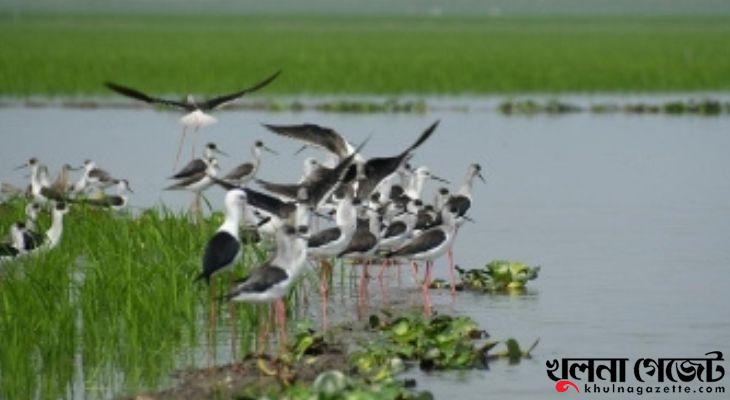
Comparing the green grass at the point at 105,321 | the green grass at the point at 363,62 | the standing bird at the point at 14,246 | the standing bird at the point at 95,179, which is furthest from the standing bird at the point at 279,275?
the green grass at the point at 363,62

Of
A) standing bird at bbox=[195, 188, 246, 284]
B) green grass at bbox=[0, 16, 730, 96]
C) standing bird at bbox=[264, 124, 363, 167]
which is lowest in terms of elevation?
standing bird at bbox=[195, 188, 246, 284]

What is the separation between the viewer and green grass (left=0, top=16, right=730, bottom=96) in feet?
194

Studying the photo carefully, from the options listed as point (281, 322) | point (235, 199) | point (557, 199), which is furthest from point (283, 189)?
point (557, 199)

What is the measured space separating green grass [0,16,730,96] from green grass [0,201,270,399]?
3876cm

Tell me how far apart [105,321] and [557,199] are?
13.3 meters

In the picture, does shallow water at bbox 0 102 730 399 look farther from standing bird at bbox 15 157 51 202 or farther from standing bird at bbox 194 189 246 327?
standing bird at bbox 15 157 51 202

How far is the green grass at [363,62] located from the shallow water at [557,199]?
1095 centimetres

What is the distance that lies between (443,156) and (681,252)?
44.2ft

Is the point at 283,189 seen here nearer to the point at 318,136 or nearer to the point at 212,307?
the point at 318,136

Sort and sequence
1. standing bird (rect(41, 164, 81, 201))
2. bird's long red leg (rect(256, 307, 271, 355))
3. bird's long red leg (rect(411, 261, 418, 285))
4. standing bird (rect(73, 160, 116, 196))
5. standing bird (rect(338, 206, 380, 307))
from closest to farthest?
bird's long red leg (rect(256, 307, 271, 355)), standing bird (rect(338, 206, 380, 307)), bird's long red leg (rect(411, 261, 418, 285)), standing bird (rect(41, 164, 81, 201)), standing bird (rect(73, 160, 116, 196))

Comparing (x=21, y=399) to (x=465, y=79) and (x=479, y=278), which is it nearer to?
(x=479, y=278)

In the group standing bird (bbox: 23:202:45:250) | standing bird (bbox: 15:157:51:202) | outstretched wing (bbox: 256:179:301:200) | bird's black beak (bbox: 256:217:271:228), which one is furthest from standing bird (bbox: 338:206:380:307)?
standing bird (bbox: 15:157:51:202)

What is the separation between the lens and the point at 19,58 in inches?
2842

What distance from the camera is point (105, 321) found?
47.2 ft
